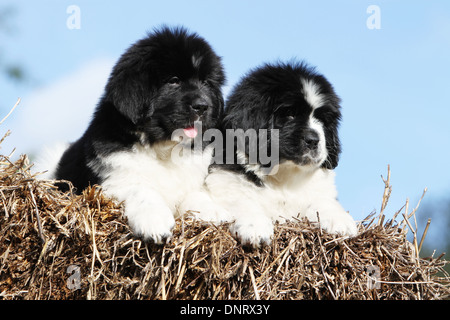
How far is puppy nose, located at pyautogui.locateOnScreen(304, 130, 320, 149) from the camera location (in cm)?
445

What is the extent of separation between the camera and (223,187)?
4539 mm

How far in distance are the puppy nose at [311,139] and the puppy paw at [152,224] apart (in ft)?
4.25

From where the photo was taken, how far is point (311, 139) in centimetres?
445

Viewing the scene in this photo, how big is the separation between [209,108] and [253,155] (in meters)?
0.52

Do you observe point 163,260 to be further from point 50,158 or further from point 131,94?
point 50,158

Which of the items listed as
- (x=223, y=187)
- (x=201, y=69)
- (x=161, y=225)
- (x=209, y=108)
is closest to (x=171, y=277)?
(x=161, y=225)

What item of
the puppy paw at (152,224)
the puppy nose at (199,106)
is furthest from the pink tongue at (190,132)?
the puppy paw at (152,224)

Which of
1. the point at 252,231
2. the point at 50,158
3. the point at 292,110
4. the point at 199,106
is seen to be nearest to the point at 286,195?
the point at 292,110

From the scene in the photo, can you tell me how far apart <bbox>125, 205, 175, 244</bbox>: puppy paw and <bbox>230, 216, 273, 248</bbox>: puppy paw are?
443 millimetres

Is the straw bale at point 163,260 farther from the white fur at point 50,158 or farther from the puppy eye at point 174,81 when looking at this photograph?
the white fur at point 50,158

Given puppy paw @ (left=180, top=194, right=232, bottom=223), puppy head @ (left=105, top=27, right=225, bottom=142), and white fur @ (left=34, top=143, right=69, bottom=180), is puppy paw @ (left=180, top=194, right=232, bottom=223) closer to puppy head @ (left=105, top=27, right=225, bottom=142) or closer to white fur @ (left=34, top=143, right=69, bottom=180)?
puppy head @ (left=105, top=27, right=225, bottom=142)
